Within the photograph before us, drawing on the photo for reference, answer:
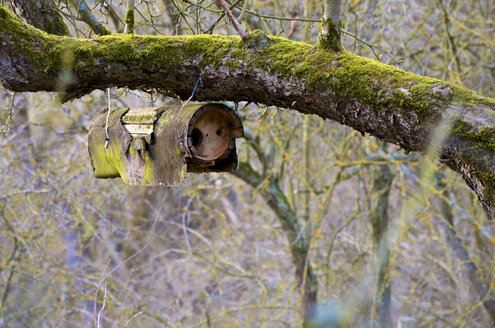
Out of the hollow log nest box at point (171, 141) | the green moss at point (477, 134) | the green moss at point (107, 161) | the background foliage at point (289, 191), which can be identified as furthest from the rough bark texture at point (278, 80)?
the background foliage at point (289, 191)

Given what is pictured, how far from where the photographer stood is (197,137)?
7.22 ft

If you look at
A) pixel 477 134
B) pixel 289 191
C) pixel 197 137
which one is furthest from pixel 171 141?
pixel 289 191

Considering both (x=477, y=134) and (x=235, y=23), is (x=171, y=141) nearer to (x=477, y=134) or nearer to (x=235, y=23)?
(x=235, y=23)

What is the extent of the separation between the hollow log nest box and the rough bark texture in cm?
12

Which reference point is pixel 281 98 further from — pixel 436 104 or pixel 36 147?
pixel 36 147

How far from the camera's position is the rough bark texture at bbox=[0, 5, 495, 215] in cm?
160

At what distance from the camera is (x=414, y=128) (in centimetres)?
168

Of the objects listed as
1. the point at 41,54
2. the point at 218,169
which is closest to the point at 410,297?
the point at 218,169

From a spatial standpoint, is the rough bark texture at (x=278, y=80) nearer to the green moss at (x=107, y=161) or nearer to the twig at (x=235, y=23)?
the twig at (x=235, y=23)

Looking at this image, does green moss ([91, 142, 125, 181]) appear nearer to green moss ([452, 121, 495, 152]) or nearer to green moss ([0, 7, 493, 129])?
green moss ([0, 7, 493, 129])

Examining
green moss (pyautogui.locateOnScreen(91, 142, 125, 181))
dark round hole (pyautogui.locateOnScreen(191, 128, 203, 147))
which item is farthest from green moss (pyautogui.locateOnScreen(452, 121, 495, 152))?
green moss (pyautogui.locateOnScreen(91, 142, 125, 181))

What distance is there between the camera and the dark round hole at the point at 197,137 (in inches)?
85.9

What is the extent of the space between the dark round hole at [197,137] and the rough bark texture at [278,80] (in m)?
0.15

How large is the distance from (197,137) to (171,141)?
139mm
